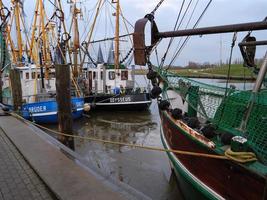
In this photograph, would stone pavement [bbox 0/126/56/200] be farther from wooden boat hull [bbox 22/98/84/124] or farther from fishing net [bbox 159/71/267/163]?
wooden boat hull [bbox 22/98/84/124]

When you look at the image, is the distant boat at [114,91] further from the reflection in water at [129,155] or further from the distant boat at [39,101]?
the distant boat at [39,101]

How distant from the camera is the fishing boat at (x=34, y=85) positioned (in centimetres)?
1401

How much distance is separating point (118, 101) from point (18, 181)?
1420cm

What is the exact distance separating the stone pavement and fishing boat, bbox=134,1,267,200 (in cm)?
224

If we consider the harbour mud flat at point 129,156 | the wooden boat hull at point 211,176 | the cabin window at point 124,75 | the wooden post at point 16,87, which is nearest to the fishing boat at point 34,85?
the wooden post at point 16,87

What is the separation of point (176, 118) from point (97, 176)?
6.23 ft

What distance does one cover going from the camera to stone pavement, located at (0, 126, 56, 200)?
160 inches

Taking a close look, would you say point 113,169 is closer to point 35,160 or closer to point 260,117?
point 35,160

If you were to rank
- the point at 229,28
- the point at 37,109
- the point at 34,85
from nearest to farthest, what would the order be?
the point at 229,28
the point at 37,109
the point at 34,85

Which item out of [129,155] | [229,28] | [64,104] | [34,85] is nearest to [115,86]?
[34,85]

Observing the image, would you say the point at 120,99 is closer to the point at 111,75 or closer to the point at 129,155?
the point at 111,75

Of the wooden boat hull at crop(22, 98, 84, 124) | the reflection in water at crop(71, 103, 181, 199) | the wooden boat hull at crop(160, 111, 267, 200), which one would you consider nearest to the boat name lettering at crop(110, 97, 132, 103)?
the reflection in water at crop(71, 103, 181, 199)

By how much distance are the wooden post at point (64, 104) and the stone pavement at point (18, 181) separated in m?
1.44

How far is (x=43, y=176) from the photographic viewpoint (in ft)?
15.2
